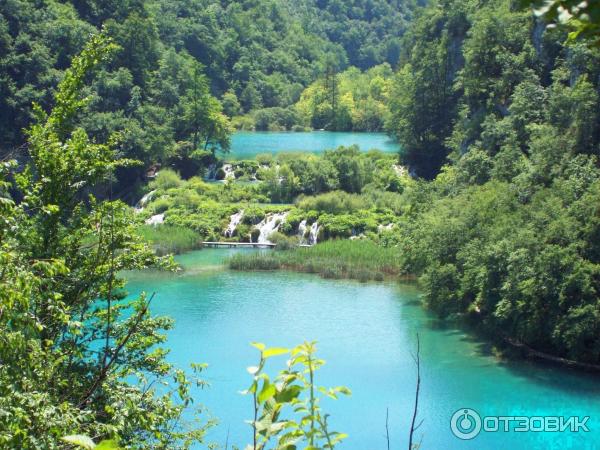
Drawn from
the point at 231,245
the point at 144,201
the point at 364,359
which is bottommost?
the point at 231,245

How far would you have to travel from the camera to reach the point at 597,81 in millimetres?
26359

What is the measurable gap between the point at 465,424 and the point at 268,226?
20847 millimetres

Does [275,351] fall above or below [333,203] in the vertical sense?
above

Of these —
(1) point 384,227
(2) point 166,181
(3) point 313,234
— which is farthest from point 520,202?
(2) point 166,181

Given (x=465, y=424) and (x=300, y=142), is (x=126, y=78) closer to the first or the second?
(x=300, y=142)

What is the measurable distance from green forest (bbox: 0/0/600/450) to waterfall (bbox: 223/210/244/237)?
10 cm

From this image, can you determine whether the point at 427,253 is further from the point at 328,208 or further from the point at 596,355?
the point at 328,208

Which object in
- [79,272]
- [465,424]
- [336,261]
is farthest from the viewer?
[336,261]

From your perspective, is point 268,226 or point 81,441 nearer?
point 81,441

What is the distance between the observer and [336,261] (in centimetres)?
3181

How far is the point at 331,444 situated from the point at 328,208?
3546 cm

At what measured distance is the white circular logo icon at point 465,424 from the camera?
16.8m

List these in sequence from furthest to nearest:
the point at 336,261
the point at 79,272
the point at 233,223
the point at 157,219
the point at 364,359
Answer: the point at 157,219 < the point at 233,223 < the point at 336,261 < the point at 364,359 < the point at 79,272

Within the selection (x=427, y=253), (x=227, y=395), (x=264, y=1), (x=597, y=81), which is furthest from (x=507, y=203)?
(x=264, y=1)
